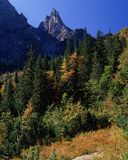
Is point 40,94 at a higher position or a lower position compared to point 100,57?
lower

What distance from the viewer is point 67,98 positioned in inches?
2931

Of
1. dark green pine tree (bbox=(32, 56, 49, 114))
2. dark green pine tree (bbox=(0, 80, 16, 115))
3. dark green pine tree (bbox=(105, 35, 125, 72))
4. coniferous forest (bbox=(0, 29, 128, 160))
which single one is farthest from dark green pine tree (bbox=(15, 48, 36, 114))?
dark green pine tree (bbox=(105, 35, 125, 72))

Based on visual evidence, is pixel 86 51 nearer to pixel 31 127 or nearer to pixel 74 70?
pixel 74 70

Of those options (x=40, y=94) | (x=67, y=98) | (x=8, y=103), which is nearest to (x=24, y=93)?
(x=8, y=103)

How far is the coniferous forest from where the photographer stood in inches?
1720

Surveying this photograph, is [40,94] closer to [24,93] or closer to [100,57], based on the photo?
[24,93]

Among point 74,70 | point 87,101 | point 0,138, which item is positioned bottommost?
point 0,138

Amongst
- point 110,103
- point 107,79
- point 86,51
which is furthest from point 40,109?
point 86,51

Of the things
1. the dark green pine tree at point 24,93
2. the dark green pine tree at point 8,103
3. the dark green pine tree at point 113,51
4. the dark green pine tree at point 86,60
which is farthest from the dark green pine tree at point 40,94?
the dark green pine tree at point 113,51

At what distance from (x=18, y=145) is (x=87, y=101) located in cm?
3510

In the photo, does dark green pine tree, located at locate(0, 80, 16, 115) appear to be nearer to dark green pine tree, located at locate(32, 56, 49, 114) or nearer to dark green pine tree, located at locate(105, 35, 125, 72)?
dark green pine tree, located at locate(32, 56, 49, 114)

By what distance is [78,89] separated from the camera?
8025 centimetres

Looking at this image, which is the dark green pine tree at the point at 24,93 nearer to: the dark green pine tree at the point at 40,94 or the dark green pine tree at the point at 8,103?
the dark green pine tree at the point at 8,103

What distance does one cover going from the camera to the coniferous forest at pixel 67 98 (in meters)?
43.7
